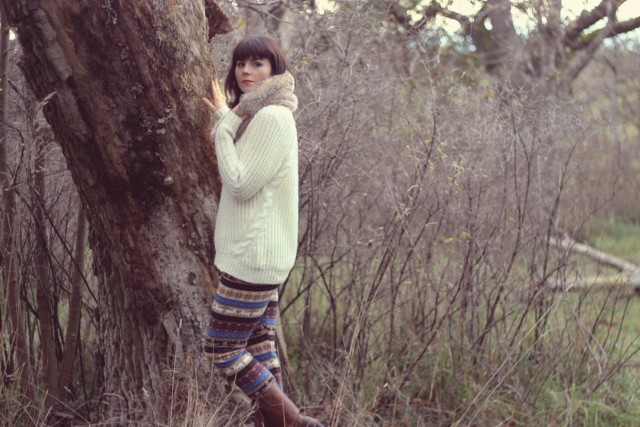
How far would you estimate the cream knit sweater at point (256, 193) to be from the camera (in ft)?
9.00

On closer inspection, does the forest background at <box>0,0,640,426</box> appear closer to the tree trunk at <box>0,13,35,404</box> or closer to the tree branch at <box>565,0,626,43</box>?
the tree trunk at <box>0,13,35,404</box>

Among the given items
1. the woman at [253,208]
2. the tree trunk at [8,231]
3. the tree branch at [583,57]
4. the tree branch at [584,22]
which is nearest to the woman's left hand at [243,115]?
the woman at [253,208]

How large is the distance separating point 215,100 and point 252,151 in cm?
34

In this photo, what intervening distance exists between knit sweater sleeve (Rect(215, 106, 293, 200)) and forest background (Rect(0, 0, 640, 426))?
236 mm

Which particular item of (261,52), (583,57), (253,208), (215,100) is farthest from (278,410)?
(583,57)

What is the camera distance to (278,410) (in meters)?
3.02

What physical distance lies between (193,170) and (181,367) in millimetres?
816

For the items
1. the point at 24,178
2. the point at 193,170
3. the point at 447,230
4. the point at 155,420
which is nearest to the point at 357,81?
the point at 447,230

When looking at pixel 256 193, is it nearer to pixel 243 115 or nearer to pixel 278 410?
pixel 243 115

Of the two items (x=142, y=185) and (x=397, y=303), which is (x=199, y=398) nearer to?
(x=142, y=185)

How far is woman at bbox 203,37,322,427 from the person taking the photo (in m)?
2.77

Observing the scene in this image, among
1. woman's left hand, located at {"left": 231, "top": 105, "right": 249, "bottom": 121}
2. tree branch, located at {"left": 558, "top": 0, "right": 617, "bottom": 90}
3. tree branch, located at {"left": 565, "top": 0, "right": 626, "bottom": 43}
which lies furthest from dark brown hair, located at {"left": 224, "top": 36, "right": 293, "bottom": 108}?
tree branch, located at {"left": 558, "top": 0, "right": 617, "bottom": 90}

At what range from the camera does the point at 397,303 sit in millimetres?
4285

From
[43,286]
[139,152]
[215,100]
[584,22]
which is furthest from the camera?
[584,22]
